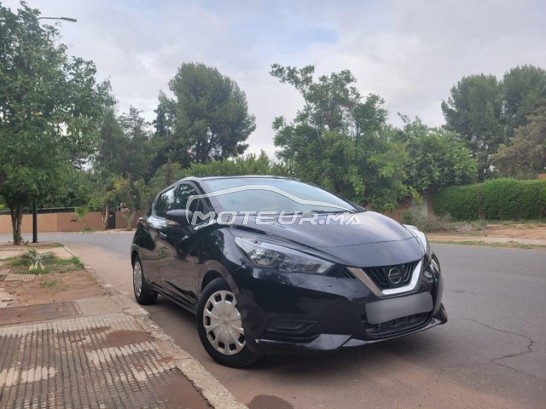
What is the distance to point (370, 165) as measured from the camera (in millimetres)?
21547

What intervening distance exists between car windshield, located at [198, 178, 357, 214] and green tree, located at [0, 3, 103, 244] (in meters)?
3.89

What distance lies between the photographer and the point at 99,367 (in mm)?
3836

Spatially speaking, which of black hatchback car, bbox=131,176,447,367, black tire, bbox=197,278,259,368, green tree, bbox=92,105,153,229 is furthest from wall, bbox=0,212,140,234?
black tire, bbox=197,278,259,368

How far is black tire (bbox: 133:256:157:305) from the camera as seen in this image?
6.19m

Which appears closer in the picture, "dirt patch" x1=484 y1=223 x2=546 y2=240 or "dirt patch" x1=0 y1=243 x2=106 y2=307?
"dirt patch" x1=0 y1=243 x2=106 y2=307

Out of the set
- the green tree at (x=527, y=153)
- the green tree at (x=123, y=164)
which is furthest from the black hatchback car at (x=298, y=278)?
the green tree at (x=123, y=164)

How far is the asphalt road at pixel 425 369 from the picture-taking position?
123 inches

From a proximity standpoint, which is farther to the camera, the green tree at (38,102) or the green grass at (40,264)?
the green grass at (40,264)

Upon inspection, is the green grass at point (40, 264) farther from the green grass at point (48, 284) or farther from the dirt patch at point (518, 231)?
the dirt patch at point (518, 231)

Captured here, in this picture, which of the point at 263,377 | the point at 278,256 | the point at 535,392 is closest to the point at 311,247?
the point at 278,256

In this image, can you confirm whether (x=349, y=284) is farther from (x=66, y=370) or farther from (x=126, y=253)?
(x=126, y=253)

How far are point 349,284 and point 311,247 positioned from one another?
1.29 feet

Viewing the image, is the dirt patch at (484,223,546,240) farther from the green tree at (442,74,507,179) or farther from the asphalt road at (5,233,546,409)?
the green tree at (442,74,507,179)

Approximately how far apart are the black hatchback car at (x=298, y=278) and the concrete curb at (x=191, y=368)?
235 millimetres
